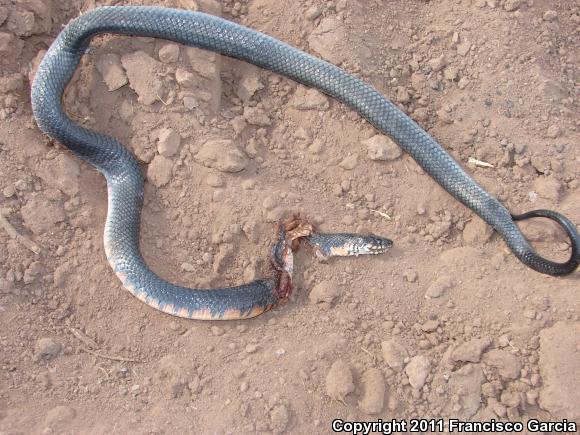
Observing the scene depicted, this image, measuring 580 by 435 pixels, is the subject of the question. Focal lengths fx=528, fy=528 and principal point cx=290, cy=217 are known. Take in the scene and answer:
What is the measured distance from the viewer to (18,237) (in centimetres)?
486

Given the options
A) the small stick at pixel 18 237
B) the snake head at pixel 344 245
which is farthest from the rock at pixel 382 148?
the small stick at pixel 18 237

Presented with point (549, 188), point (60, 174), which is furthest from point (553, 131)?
point (60, 174)

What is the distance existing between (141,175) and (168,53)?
4.21 ft

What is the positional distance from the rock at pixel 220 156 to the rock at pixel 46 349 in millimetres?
2118

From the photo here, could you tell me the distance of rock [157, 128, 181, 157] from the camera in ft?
17.0

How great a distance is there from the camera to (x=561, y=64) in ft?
19.8

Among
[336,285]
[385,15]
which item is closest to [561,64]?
[385,15]

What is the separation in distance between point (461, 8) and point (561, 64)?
1306 millimetres

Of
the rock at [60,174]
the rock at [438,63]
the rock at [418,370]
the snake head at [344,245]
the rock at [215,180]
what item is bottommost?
the rock at [418,370]

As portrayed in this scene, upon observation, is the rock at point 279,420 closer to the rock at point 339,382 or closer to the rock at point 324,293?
the rock at point 339,382

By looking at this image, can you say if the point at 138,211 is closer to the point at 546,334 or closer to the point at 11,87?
the point at 11,87

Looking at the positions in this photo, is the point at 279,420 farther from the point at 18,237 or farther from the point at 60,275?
the point at 18,237

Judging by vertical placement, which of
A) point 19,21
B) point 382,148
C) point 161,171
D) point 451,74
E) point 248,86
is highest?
point 19,21

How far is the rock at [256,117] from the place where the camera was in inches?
217
